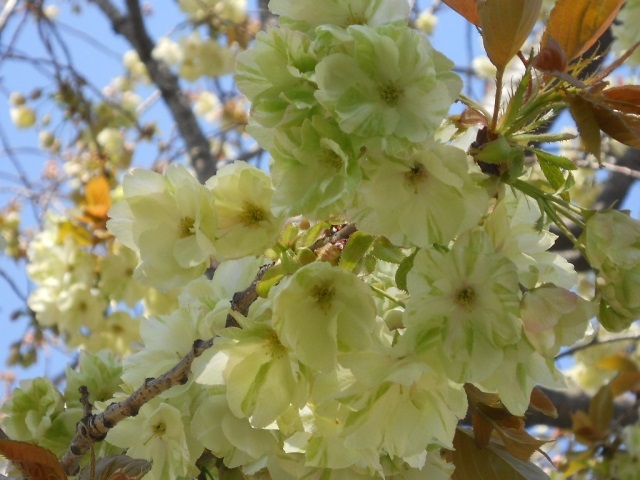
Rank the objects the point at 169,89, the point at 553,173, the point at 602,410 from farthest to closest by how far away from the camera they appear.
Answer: the point at 169,89
the point at 602,410
the point at 553,173

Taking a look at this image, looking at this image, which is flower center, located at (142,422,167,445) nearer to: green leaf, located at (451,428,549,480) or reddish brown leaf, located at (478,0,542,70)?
green leaf, located at (451,428,549,480)

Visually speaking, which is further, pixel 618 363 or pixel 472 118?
pixel 618 363

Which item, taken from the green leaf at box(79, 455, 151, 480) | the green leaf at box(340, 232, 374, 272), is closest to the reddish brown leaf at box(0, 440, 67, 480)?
the green leaf at box(79, 455, 151, 480)

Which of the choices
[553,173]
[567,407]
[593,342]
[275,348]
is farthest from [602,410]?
[275,348]

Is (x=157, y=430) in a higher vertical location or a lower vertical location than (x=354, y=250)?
lower

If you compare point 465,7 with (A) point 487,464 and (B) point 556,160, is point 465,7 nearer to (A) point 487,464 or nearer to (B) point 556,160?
(B) point 556,160

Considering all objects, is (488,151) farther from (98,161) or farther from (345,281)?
(98,161)
